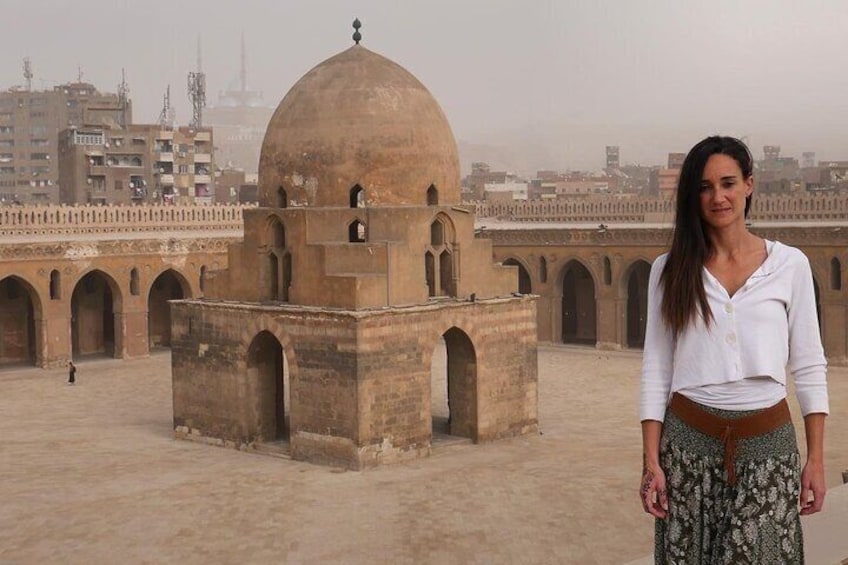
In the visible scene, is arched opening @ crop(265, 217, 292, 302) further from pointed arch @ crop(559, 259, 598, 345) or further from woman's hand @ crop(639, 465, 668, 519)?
pointed arch @ crop(559, 259, 598, 345)

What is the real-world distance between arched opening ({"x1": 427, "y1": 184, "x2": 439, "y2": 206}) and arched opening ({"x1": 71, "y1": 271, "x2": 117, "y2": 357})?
14.7m

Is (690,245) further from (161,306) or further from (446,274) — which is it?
(161,306)

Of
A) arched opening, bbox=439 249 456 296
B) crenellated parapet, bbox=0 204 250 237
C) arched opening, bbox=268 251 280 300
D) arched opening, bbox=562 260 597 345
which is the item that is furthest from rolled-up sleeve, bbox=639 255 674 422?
arched opening, bbox=562 260 597 345

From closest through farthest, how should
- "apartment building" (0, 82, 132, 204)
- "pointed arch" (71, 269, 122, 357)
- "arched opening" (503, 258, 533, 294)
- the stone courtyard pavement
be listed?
the stone courtyard pavement
"pointed arch" (71, 269, 122, 357)
"arched opening" (503, 258, 533, 294)
"apartment building" (0, 82, 132, 204)

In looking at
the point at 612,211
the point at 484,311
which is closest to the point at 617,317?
the point at 612,211

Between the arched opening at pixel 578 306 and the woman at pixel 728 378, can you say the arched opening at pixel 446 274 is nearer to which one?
the woman at pixel 728 378

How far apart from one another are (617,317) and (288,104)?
1432 cm

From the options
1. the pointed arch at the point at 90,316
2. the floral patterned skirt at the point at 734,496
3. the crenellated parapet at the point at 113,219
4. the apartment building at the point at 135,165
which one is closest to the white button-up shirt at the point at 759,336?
the floral patterned skirt at the point at 734,496

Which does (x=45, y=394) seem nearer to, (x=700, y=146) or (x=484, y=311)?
(x=484, y=311)

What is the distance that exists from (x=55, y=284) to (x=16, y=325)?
7.28 feet

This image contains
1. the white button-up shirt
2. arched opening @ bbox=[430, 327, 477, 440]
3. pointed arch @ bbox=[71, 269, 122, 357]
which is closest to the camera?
the white button-up shirt

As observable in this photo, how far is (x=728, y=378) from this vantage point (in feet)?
12.8

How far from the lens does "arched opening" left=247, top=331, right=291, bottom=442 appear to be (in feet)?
52.9

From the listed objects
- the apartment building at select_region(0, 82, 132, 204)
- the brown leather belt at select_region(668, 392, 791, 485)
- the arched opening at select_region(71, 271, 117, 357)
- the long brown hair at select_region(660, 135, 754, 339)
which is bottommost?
the arched opening at select_region(71, 271, 117, 357)
